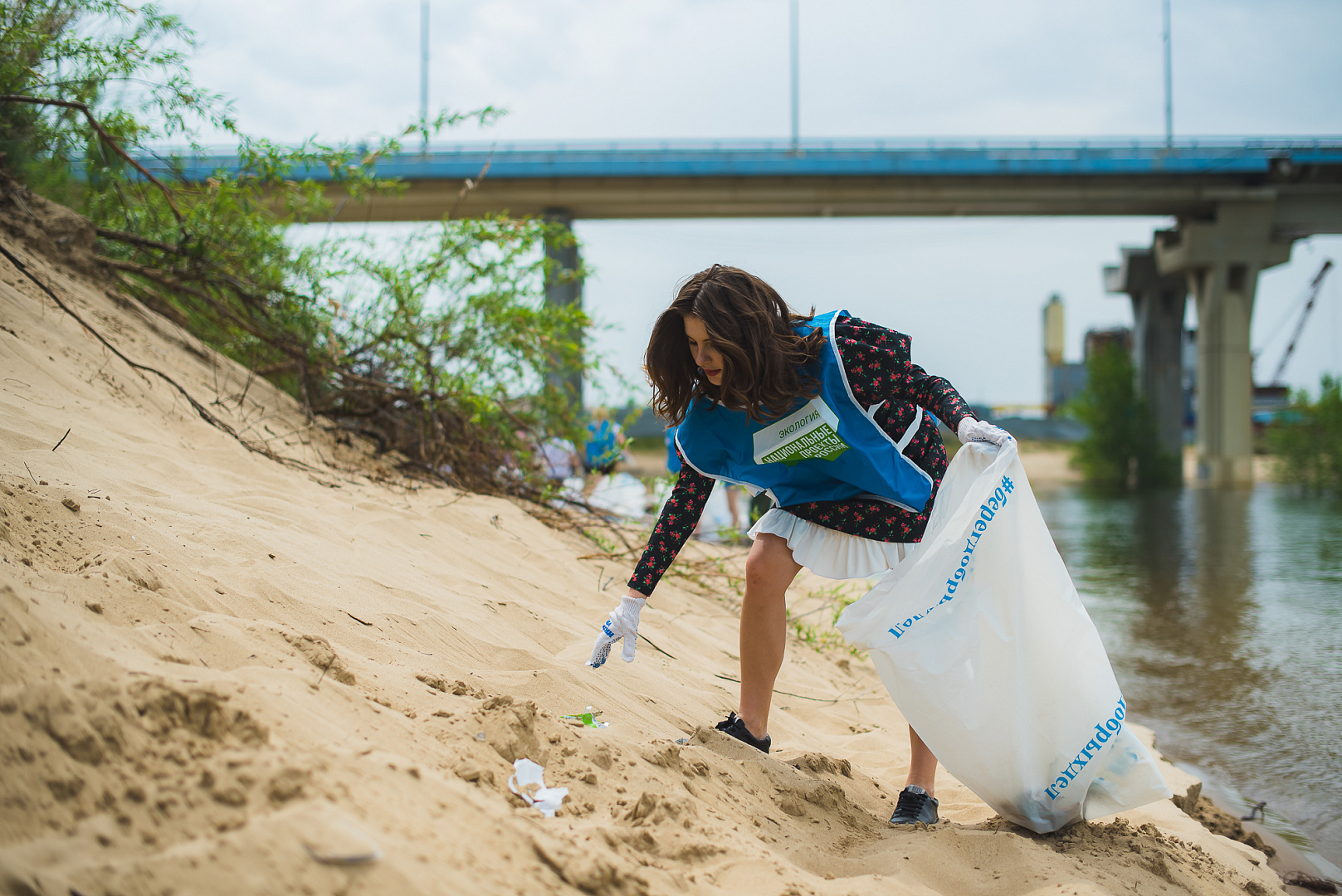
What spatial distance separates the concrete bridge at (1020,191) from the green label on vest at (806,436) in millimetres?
17149

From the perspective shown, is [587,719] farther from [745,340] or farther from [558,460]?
[558,460]

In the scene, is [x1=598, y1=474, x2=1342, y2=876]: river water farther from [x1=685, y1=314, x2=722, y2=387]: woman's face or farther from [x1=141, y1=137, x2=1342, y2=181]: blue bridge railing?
[x1=141, y1=137, x2=1342, y2=181]: blue bridge railing

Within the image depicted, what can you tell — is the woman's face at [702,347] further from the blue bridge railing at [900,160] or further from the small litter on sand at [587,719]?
the blue bridge railing at [900,160]

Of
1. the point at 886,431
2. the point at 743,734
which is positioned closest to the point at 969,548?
the point at 886,431

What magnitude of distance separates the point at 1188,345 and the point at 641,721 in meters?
55.3

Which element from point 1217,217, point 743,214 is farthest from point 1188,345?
point 743,214

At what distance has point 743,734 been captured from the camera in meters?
2.37

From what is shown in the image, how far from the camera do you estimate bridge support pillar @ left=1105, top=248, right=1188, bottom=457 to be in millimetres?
24906

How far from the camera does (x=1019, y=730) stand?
1995 millimetres

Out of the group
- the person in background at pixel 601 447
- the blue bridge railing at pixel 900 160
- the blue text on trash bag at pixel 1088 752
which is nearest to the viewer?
the blue text on trash bag at pixel 1088 752

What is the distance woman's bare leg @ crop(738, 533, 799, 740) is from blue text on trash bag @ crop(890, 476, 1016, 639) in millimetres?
363

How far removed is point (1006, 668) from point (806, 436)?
742 millimetres

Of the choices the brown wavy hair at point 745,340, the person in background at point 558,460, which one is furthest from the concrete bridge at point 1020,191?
the brown wavy hair at point 745,340

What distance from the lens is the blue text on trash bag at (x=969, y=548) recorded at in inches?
81.3
